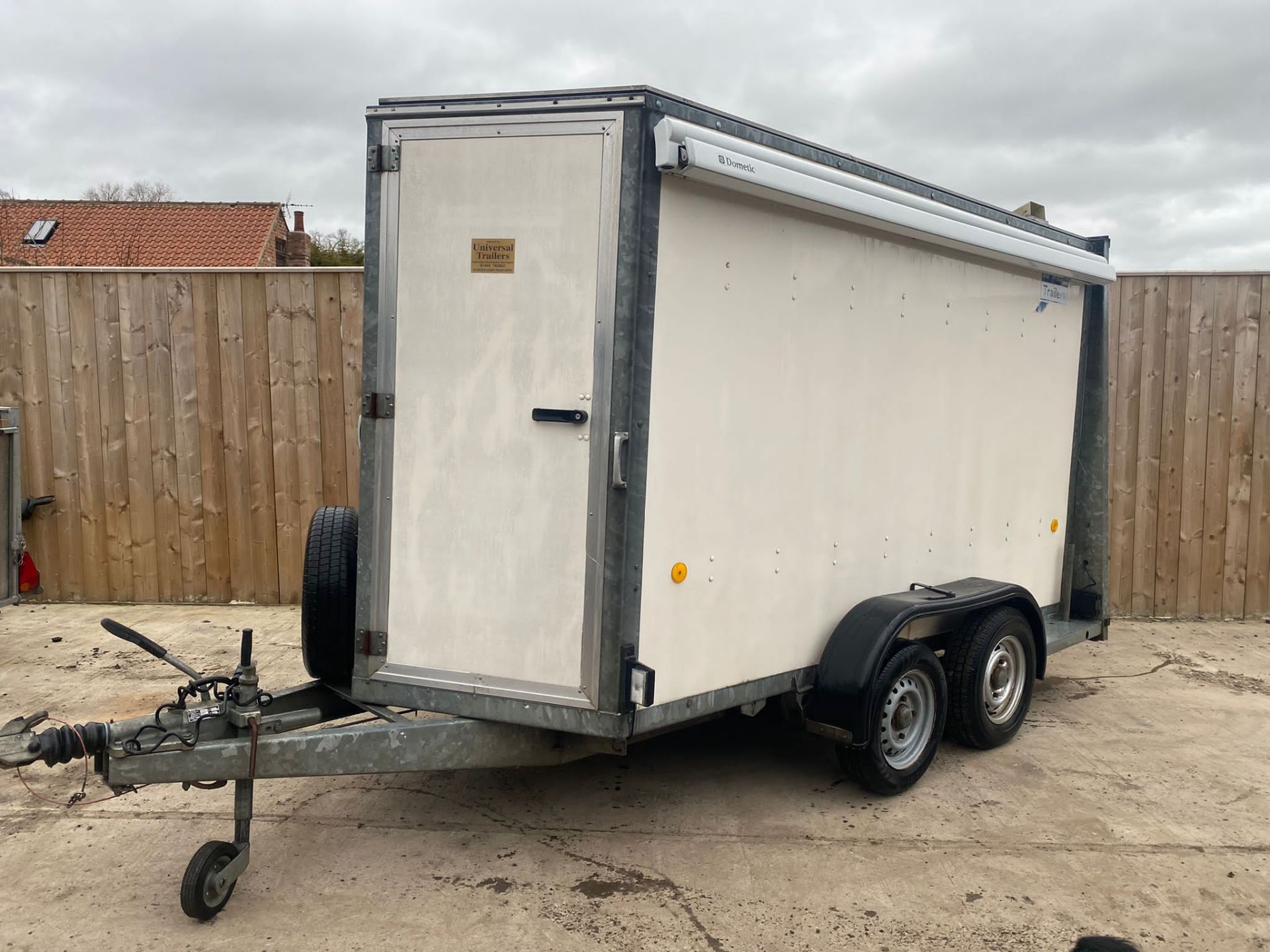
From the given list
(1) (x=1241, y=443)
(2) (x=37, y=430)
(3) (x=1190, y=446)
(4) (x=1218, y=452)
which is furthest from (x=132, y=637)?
(1) (x=1241, y=443)

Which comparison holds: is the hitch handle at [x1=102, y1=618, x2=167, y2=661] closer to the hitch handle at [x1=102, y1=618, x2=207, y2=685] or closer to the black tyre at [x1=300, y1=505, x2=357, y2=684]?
the hitch handle at [x1=102, y1=618, x2=207, y2=685]

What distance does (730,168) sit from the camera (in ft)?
11.3

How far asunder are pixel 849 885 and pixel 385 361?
255cm

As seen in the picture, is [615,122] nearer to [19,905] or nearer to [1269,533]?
[19,905]

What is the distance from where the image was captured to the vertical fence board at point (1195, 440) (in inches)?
293

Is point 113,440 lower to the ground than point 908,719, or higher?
higher

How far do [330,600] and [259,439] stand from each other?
4125mm

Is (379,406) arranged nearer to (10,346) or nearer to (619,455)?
(619,455)

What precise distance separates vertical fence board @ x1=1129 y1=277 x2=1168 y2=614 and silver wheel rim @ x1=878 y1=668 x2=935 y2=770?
4.06 m

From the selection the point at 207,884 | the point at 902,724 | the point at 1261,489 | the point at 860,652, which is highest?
the point at 1261,489

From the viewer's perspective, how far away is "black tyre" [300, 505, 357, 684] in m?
3.89

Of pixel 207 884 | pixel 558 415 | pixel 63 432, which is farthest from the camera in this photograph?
pixel 63 432

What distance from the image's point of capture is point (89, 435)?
7566 mm

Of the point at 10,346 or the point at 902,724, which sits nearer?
the point at 902,724
